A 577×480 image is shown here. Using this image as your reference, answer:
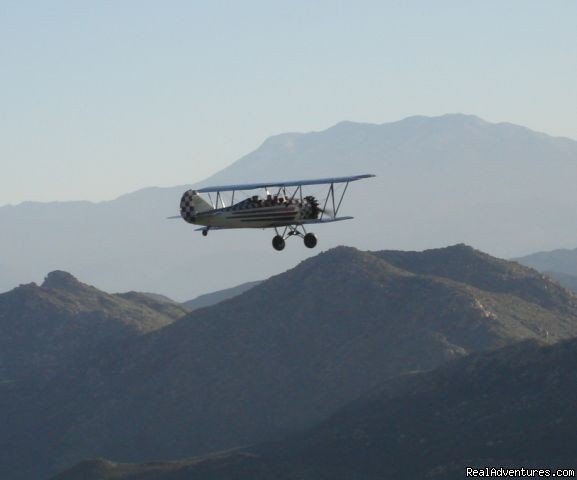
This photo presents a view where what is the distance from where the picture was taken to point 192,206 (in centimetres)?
10088

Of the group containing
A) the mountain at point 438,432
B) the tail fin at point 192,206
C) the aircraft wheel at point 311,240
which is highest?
the tail fin at point 192,206

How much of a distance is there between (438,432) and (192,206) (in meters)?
79.4

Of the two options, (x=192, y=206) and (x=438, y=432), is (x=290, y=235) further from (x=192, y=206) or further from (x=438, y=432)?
(x=438, y=432)

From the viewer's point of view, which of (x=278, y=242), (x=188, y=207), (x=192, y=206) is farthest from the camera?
(x=192, y=206)

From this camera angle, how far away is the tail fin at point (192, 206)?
100 meters

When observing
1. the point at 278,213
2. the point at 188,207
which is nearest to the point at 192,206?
the point at 188,207

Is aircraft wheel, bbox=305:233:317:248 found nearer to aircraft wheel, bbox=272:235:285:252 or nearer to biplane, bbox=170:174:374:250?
biplane, bbox=170:174:374:250

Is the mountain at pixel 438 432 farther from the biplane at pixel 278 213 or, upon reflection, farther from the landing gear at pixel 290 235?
the biplane at pixel 278 213

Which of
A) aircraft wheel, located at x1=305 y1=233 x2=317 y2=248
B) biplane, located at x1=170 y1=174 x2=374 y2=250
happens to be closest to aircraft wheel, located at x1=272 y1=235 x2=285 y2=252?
biplane, located at x1=170 y1=174 x2=374 y2=250

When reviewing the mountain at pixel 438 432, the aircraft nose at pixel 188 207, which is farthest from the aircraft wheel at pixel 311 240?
the mountain at pixel 438 432

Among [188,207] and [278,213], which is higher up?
[188,207]

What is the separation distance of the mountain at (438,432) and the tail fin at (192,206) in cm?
6429

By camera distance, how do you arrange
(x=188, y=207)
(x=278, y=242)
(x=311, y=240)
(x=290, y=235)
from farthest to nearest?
1. (x=188, y=207)
2. (x=278, y=242)
3. (x=290, y=235)
4. (x=311, y=240)

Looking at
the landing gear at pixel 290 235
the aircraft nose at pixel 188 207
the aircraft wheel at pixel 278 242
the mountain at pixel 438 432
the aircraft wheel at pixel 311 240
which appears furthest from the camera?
the mountain at pixel 438 432
